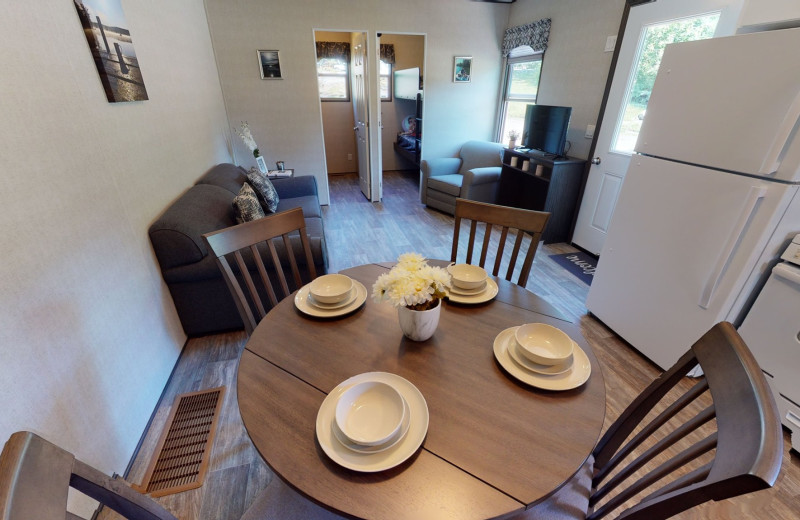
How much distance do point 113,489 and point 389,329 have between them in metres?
0.74

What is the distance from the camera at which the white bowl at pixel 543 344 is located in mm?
942

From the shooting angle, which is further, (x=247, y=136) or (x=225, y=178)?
(x=247, y=136)

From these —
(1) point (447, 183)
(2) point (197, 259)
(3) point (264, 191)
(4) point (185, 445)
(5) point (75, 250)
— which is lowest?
(4) point (185, 445)

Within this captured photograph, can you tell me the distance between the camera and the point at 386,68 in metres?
6.02

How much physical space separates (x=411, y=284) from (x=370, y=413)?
34cm

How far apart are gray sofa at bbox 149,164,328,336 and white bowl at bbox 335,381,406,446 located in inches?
50.6

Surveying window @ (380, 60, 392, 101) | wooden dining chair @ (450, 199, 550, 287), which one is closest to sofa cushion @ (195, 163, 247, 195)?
wooden dining chair @ (450, 199, 550, 287)

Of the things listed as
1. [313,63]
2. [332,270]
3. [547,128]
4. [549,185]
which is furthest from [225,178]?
[547,128]

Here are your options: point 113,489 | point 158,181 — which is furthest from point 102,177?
point 113,489

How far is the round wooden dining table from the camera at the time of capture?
69cm

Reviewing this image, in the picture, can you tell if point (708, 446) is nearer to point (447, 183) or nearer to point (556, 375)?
point (556, 375)

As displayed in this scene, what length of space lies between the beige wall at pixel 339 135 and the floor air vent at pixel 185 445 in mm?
4765

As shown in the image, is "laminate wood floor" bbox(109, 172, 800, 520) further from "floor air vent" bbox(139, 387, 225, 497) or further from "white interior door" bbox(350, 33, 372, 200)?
"white interior door" bbox(350, 33, 372, 200)

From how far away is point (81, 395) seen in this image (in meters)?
1.22
